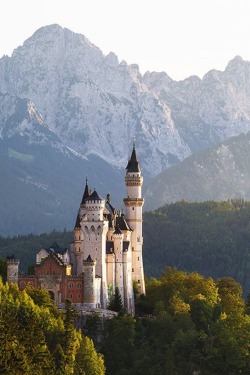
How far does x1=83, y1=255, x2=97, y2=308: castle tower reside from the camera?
611 feet

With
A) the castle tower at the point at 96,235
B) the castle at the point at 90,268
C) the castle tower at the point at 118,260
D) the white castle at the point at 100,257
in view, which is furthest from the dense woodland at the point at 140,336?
the castle tower at the point at 96,235

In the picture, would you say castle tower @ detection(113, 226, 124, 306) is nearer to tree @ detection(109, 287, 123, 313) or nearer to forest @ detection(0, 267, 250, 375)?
tree @ detection(109, 287, 123, 313)

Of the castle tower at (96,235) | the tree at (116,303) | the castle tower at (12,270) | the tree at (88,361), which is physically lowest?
the tree at (88,361)

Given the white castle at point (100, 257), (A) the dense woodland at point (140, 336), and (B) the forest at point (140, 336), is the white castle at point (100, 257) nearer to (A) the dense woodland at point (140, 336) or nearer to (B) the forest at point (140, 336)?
(A) the dense woodland at point (140, 336)

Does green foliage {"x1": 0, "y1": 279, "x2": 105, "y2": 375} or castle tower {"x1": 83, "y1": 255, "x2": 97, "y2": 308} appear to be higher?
castle tower {"x1": 83, "y1": 255, "x2": 97, "y2": 308}

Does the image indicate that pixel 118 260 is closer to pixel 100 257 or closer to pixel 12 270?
pixel 100 257

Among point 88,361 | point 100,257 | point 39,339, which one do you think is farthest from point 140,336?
point 39,339

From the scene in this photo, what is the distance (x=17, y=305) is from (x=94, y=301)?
23408mm

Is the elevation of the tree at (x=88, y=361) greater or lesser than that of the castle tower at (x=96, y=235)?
lesser

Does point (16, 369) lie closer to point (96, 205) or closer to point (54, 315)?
point (54, 315)

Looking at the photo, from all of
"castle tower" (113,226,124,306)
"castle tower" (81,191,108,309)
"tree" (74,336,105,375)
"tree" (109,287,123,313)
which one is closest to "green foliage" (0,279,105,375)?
"tree" (74,336,105,375)

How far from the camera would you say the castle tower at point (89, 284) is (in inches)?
7328

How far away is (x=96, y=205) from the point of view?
630 feet

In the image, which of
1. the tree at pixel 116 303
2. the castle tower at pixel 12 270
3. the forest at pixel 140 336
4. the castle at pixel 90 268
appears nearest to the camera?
the forest at pixel 140 336
